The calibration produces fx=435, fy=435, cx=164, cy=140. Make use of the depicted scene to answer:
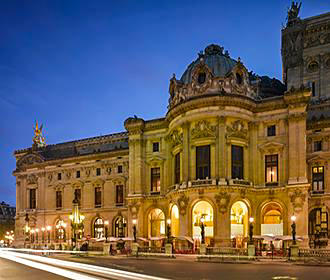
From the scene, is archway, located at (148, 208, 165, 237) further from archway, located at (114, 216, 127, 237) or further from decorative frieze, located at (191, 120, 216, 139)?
decorative frieze, located at (191, 120, 216, 139)

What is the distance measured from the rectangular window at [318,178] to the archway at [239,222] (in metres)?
9.19

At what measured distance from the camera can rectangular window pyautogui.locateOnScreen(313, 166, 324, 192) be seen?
2080 inches

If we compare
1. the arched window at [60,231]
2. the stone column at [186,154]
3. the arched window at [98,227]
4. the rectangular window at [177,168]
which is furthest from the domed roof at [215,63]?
the arched window at [60,231]

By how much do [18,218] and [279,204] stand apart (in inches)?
2002

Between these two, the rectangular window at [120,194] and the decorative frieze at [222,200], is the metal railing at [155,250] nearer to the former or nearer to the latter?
the decorative frieze at [222,200]

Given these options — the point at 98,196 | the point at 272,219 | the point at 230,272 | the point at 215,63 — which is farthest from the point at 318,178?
the point at 98,196

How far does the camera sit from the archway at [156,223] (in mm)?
60625

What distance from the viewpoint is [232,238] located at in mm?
49625

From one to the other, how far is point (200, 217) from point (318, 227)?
14175 mm

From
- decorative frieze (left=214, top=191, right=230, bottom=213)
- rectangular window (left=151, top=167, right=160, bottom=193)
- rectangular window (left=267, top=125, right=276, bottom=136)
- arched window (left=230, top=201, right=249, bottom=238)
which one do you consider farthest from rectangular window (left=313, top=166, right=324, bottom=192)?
rectangular window (left=151, top=167, right=160, bottom=193)

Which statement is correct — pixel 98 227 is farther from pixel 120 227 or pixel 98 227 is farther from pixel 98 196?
pixel 98 196

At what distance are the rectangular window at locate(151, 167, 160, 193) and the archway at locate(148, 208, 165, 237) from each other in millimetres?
2796

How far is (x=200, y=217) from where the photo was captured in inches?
2106

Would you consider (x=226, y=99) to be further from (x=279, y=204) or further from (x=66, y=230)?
(x=66, y=230)
